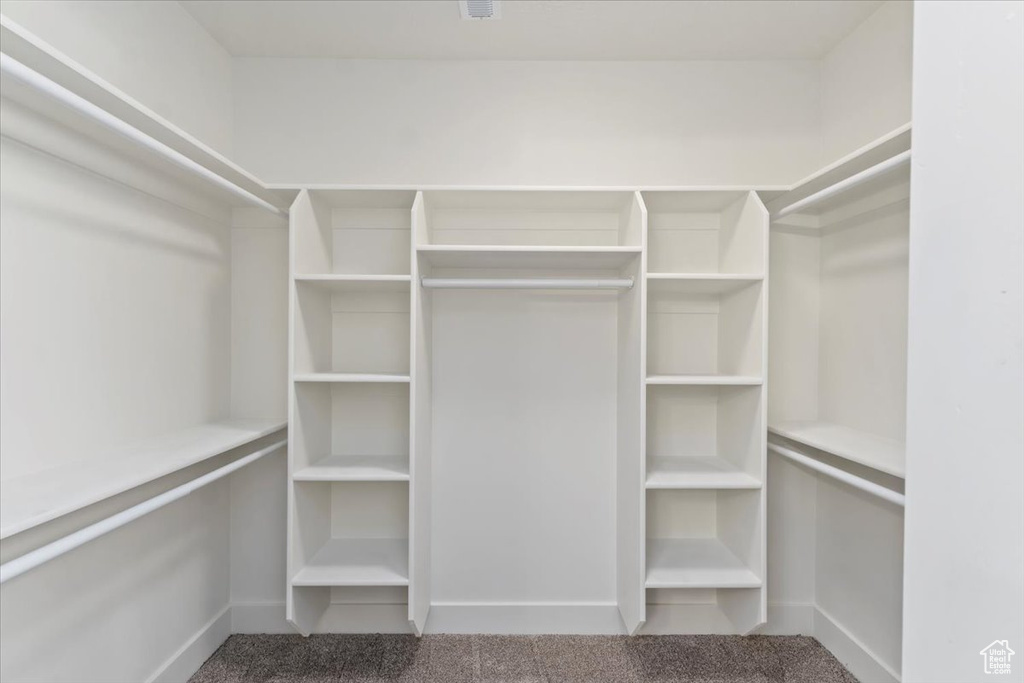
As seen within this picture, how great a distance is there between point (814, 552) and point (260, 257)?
277 cm

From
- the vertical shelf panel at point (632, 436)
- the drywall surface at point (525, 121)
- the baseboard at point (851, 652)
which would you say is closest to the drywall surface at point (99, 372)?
the drywall surface at point (525, 121)

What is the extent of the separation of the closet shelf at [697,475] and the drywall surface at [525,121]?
1221mm

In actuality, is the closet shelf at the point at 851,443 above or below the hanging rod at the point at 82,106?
below

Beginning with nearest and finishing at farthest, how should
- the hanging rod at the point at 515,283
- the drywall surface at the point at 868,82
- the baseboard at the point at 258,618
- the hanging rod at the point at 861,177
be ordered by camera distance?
1. the hanging rod at the point at 861,177
2. the drywall surface at the point at 868,82
3. the hanging rod at the point at 515,283
4. the baseboard at the point at 258,618

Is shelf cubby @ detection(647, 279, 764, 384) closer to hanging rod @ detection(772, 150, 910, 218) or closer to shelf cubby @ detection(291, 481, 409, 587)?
hanging rod @ detection(772, 150, 910, 218)

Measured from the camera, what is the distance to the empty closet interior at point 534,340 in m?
1.84

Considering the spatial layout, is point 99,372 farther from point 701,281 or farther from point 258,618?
point 701,281

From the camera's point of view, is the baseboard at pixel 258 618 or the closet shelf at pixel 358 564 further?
the baseboard at pixel 258 618

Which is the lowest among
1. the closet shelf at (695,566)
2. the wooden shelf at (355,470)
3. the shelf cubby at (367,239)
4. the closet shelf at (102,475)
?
the closet shelf at (695,566)

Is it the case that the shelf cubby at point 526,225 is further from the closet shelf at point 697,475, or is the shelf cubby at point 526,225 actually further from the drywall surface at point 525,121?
the closet shelf at point 697,475

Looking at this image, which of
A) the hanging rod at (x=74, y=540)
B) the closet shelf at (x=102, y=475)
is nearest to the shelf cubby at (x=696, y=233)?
the closet shelf at (x=102, y=475)

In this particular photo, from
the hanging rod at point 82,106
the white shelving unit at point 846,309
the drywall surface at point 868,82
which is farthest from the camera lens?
the drywall surface at point 868,82

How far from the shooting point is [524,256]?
1.93 metres

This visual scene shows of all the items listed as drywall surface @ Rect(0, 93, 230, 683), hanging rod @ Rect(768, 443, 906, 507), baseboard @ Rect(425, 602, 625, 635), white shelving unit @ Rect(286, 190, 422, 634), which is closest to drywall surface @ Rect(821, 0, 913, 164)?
hanging rod @ Rect(768, 443, 906, 507)
